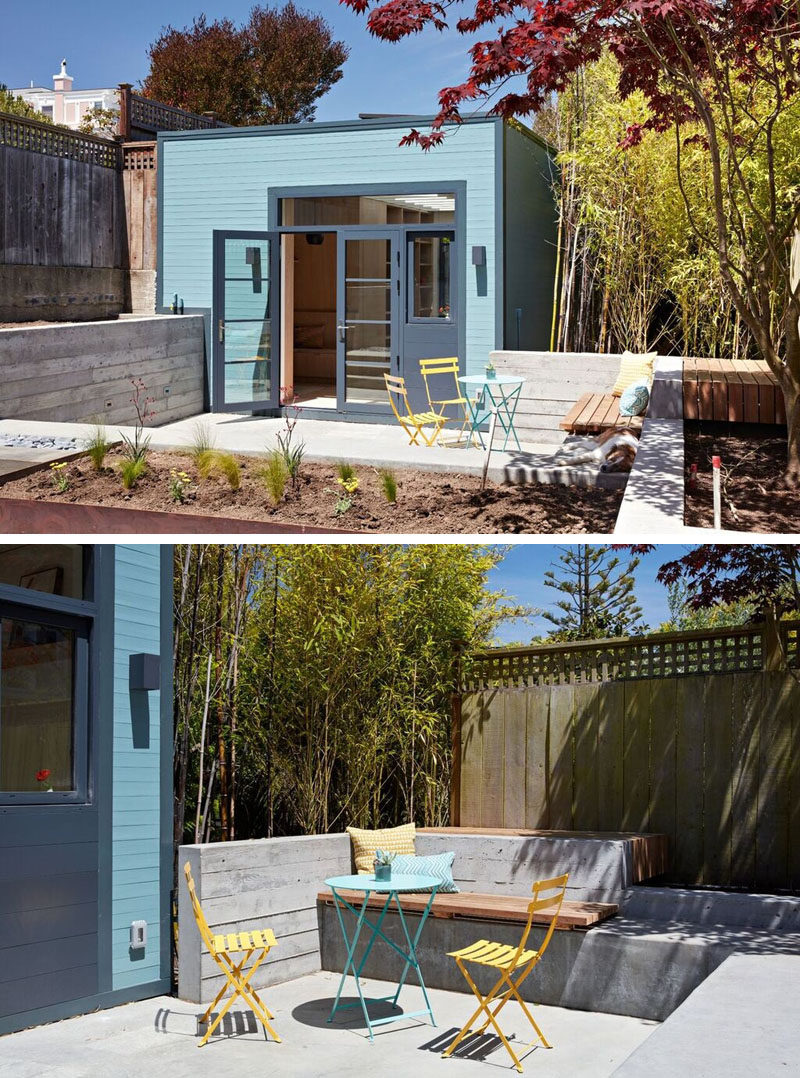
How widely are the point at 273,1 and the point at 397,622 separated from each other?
2408 cm

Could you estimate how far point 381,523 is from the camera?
18.5 ft

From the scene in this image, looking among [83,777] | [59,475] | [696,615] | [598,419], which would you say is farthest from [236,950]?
[696,615]

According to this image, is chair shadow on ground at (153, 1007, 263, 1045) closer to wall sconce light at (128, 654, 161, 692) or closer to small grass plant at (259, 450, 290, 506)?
wall sconce light at (128, 654, 161, 692)

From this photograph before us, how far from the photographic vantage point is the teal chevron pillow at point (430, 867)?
21.6ft

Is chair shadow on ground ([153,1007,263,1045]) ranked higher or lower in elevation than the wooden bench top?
lower

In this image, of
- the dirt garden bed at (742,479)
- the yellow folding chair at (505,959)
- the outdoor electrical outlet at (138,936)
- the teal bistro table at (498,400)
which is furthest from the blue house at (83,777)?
the teal bistro table at (498,400)

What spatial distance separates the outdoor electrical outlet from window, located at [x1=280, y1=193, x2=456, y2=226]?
24.5ft

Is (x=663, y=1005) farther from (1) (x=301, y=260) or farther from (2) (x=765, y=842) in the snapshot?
(1) (x=301, y=260)

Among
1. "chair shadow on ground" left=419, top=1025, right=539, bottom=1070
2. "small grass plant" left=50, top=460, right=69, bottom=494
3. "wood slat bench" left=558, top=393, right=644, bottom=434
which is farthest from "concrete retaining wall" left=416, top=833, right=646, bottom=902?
"small grass plant" left=50, top=460, right=69, bottom=494

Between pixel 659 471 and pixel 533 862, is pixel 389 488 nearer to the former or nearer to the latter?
pixel 659 471

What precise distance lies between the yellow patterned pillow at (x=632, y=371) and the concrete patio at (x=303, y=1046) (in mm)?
5397

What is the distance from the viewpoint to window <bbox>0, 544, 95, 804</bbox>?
5230 mm

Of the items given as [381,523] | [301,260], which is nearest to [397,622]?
[381,523]

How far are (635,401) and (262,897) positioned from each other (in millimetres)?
4516
